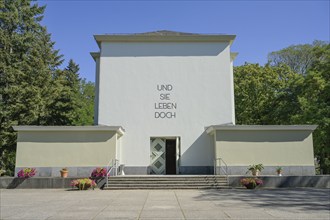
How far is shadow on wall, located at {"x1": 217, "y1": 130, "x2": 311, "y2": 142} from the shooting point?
1872 centimetres

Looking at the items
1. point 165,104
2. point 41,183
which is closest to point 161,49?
point 165,104

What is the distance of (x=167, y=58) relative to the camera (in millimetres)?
22453

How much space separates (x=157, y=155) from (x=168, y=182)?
485 centimetres

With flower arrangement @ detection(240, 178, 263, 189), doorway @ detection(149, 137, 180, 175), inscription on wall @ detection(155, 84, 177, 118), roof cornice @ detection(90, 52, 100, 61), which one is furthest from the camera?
roof cornice @ detection(90, 52, 100, 61)

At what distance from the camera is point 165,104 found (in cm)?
2173

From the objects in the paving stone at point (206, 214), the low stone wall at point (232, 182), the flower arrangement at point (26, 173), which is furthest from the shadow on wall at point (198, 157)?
the paving stone at point (206, 214)

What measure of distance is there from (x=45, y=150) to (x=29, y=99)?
11431mm

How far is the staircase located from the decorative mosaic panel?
13.5 ft

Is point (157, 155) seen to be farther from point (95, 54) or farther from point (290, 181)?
point (95, 54)

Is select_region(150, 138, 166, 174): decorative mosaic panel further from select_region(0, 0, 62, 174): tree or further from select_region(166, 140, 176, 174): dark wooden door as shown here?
select_region(0, 0, 62, 174): tree

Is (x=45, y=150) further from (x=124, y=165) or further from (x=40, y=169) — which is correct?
(x=124, y=165)

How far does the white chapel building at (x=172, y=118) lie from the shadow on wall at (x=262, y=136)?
0.18ft

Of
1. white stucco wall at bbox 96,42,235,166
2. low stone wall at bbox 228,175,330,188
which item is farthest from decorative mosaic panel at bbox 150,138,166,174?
low stone wall at bbox 228,175,330,188

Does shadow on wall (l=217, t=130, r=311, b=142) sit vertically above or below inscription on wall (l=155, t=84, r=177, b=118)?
below
